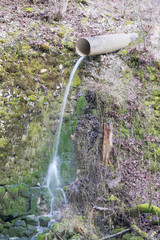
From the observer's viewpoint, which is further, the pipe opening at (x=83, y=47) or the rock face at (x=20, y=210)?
the pipe opening at (x=83, y=47)

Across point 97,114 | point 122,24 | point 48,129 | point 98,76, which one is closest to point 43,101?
point 48,129

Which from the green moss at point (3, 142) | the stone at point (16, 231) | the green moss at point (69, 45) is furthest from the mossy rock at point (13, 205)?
the green moss at point (69, 45)

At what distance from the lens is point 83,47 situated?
616 cm

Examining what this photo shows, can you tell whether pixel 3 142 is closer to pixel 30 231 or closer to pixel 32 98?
pixel 32 98

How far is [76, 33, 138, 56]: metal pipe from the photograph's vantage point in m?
5.70

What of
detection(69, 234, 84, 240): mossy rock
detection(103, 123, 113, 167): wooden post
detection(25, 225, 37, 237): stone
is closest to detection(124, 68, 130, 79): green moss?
detection(103, 123, 113, 167): wooden post

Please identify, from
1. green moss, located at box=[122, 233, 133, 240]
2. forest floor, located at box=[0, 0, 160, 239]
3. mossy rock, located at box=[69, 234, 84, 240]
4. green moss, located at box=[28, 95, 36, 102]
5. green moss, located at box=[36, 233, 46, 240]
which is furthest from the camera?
green moss, located at box=[28, 95, 36, 102]

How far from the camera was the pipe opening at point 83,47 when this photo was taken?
599 cm

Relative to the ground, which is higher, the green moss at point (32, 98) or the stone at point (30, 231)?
the green moss at point (32, 98)

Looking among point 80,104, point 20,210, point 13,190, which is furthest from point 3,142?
point 80,104

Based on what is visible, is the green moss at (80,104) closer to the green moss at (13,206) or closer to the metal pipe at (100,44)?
the metal pipe at (100,44)

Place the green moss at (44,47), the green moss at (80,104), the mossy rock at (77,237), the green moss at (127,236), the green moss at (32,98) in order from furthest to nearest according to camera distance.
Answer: the green moss at (44,47)
the green moss at (80,104)
the green moss at (32,98)
the mossy rock at (77,237)
the green moss at (127,236)

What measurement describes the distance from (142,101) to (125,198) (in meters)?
2.73

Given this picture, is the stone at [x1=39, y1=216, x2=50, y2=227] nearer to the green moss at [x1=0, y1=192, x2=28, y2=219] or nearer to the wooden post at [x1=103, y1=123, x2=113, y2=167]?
the green moss at [x1=0, y1=192, x2=28, y2=219]
